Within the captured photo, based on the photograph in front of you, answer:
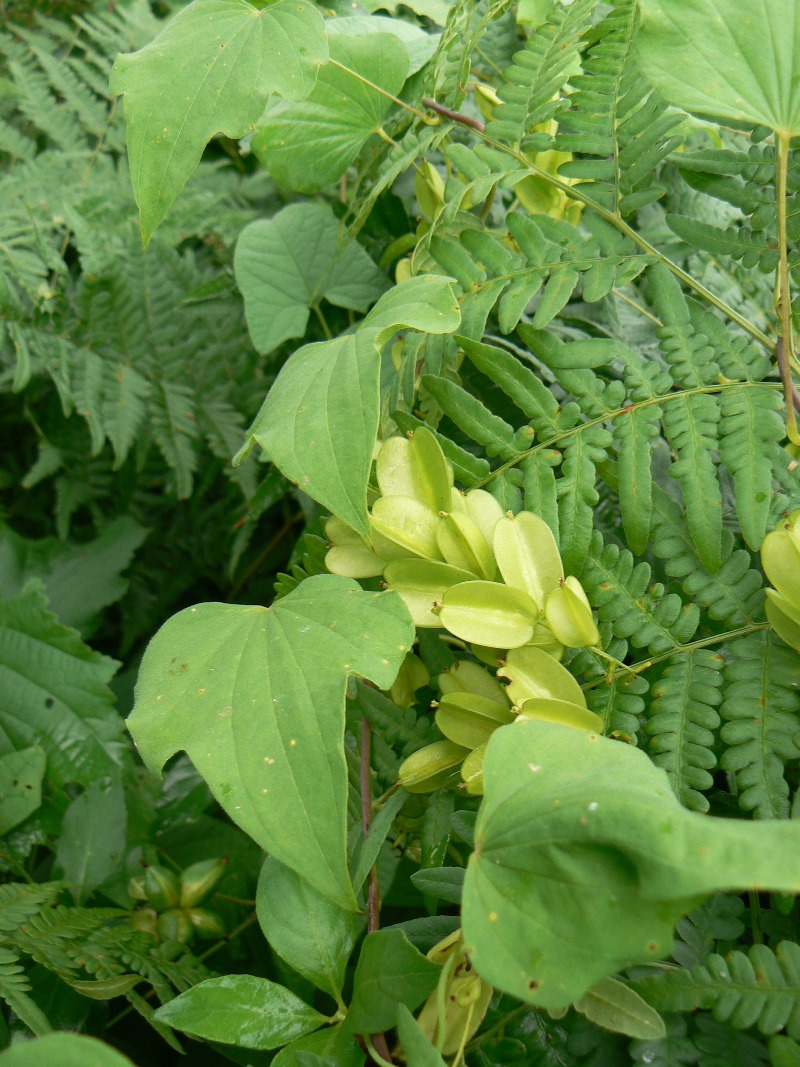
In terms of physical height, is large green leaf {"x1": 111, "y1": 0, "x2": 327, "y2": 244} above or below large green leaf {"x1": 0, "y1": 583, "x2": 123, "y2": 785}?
above

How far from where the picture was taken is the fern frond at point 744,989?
0.45 metres

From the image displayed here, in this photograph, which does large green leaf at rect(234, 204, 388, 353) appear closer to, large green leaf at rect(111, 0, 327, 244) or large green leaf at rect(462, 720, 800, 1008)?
large green leaf at rect(111, 0, 327, 244)

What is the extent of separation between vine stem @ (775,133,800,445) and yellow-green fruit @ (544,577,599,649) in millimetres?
182

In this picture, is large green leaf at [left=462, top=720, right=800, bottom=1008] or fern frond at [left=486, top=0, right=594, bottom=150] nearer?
large green leaf at [left=462, top=720, right=800, bottom=1008]

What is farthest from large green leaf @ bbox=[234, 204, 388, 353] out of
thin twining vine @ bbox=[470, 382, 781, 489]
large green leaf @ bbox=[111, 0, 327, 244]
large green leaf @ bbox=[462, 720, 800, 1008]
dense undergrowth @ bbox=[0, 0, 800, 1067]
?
large green leaf @ bbox=[462, 720, 800, 1008]

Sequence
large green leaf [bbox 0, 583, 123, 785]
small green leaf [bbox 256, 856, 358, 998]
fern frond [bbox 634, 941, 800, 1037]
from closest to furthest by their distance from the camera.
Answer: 1. fern frond [bbox 634, 941, 800, 1037]
2. small green leaf [bbox 256, 856, 358, 998]
3. large green leaf [bbox 0, 583, 123, 785]

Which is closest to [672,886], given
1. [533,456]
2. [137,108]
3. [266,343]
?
[533,456]

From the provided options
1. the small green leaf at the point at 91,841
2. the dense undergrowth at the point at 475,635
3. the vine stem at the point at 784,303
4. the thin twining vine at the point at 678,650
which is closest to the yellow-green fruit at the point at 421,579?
the dense undergrowth at the point at 475,635

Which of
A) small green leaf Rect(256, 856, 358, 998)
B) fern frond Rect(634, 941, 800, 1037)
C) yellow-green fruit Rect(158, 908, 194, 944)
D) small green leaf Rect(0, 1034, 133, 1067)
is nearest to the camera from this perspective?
small green leaf Rect(0, 1034, 133, 1067)

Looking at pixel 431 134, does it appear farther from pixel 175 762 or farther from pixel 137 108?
pixel 175 762

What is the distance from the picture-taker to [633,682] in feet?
1.83

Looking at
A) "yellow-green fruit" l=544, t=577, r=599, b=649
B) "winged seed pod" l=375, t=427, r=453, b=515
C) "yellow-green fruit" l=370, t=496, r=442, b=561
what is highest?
"winged seed pod" l=375, t=427, r=453, b=515

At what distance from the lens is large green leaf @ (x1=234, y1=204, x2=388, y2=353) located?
0.94 m

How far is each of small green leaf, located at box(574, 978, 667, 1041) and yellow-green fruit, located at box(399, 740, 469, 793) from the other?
0.16m
